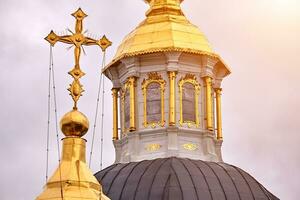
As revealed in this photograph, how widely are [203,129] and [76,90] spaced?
59.3ft

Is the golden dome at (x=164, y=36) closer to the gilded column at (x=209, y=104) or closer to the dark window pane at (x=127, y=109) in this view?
the gilded column at (x=209, y=104)

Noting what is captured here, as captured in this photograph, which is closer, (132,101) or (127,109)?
(132,101)

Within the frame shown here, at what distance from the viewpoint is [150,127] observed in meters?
47.7

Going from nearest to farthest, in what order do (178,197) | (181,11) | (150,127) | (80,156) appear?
(80,156) < (178,197) < (150,127) < (181,11)

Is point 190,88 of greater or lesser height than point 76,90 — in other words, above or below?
above

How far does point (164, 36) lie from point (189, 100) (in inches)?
94.5

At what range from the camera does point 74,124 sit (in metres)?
30.1

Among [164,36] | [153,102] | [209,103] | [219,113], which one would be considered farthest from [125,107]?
[219,113]

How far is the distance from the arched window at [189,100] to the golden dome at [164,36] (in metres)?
1.05

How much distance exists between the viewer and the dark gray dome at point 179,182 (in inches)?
1681

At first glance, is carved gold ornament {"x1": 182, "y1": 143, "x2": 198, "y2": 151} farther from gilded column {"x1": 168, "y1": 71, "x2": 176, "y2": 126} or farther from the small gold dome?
the small gold dome

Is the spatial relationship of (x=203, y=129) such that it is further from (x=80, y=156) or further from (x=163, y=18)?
(x=80, y=156)

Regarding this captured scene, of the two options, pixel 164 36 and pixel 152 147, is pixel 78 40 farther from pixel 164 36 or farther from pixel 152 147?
pixel 164 36

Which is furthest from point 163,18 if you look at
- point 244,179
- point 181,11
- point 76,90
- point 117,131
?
point 76,90
